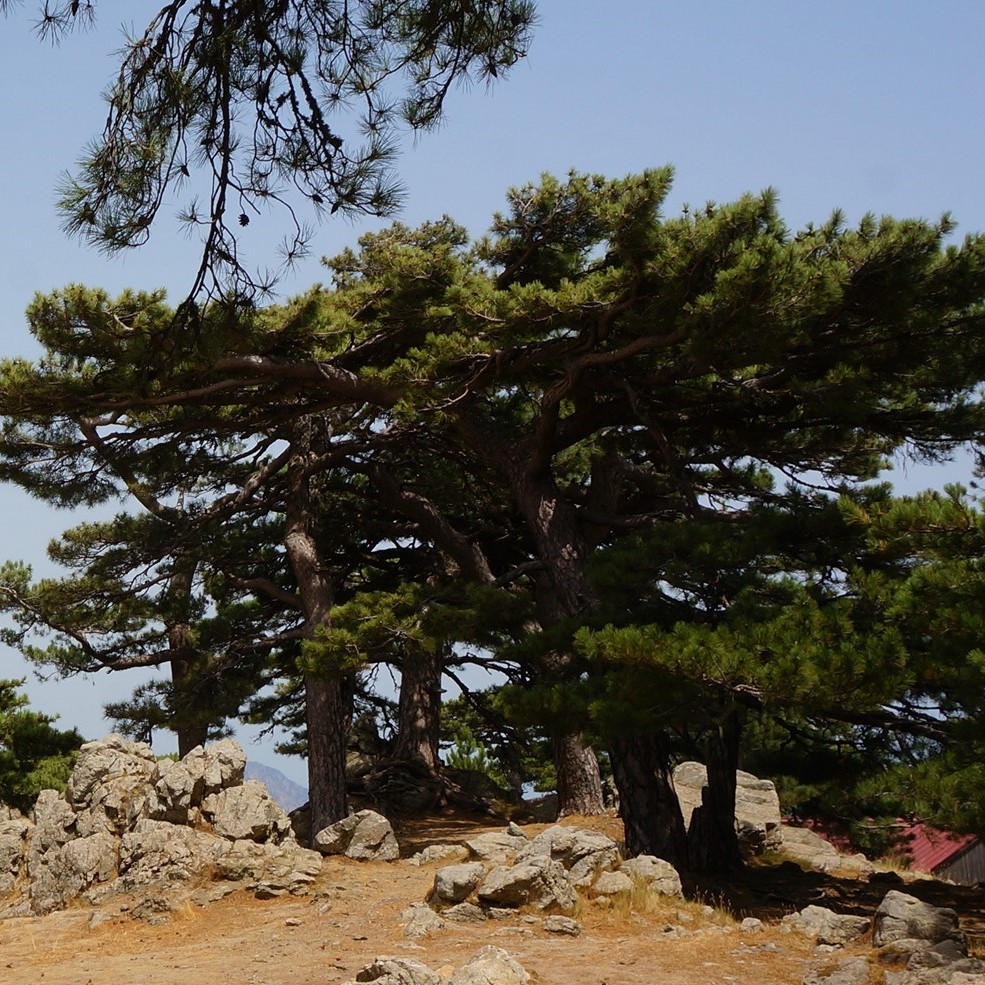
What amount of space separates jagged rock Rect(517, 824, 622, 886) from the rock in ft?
3.32

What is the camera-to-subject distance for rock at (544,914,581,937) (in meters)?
8.43

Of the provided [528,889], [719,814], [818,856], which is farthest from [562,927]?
[818,856]

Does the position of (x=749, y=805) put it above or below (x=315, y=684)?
below

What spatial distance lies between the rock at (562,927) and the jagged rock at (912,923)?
2112mm

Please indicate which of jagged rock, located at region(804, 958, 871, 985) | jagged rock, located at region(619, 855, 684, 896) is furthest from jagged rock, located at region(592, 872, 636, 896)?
jagged rock, located at region(804, 958, 871, 985)

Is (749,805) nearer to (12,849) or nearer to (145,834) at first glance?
(145,834)

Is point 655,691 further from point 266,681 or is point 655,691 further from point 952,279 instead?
point 266,681

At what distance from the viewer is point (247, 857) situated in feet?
37.2

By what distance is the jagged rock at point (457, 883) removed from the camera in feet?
30.1

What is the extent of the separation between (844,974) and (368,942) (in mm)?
3514

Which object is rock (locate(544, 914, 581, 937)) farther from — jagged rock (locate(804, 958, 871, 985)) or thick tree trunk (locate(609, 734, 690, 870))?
thick tree trunk (locate(609, 734, 690, 870))

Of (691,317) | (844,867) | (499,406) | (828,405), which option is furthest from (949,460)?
(499,406)

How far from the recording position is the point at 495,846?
1092 cm

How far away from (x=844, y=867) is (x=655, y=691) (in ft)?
18.5
